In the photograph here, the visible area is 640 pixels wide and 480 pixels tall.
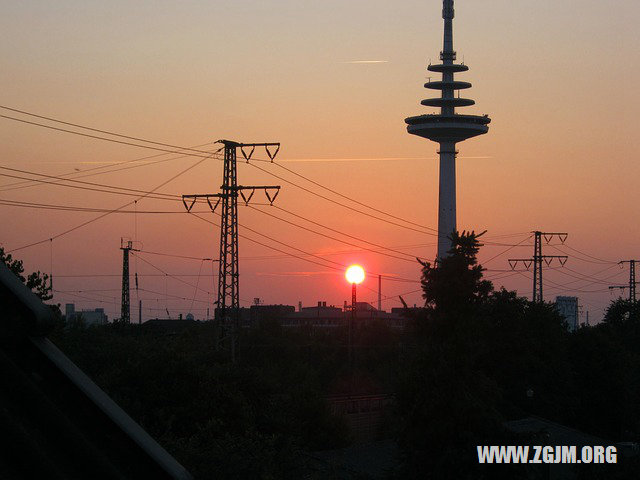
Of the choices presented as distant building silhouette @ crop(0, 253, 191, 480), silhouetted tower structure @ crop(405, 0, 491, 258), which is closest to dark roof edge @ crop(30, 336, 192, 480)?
distant building silhouette @ crop(0, 253, 191, 480)

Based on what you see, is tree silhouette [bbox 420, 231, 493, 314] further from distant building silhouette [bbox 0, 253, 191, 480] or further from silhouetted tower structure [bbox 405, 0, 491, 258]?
silhouetted tower structure [bbox 405, 0, 491, 258]

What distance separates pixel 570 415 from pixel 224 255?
1100 inches

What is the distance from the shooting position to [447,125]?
454 feet

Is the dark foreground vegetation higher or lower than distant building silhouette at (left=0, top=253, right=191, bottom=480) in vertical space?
lower

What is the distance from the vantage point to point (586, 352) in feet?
206

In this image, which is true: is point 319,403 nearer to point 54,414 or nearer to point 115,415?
point 115,415

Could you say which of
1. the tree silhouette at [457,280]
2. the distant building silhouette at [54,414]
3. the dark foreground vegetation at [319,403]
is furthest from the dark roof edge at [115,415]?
the tree silhouette at [457,280]

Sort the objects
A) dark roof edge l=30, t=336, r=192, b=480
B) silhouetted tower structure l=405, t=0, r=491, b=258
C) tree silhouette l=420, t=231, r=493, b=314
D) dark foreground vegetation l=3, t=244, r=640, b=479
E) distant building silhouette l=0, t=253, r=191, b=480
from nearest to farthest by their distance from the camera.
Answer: distant building silhouette l=0, t=253, r=191, b=480
dark roof edge l=30, t=336, r=192, b=480
dark foreground vegetation l=3, t=244, r=640, b=479
tree silhouette l=420, t=231, r=493, b=314
silhouetted tower structure l=405, t=0, r=491, b=258

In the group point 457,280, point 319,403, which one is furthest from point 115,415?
point 319,403

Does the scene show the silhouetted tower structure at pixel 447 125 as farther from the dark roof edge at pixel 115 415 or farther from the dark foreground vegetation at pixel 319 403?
the dark roof edge at pixel 115 415

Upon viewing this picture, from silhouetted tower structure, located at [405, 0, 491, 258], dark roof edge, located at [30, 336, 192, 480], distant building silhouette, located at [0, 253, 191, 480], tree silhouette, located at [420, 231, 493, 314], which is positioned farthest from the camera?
silhouetted tower structure, located at [405, 0, 491, 258]

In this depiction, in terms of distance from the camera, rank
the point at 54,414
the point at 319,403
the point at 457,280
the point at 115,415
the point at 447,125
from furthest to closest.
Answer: the point at 447,125 < the point at 319,403 < the point at 457,280 < the point at 115,415 < the point at 54,414

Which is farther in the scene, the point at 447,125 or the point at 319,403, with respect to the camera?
the point at 447,125

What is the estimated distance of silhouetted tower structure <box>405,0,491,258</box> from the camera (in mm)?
139750
